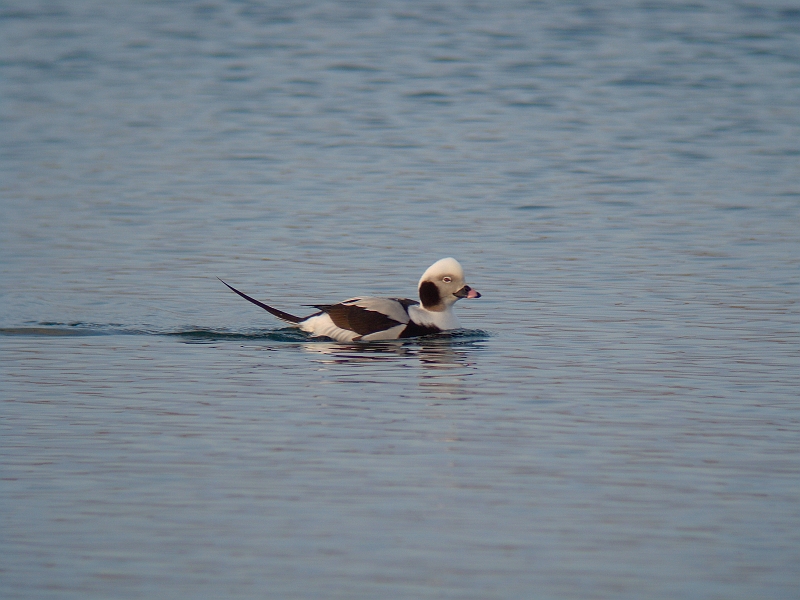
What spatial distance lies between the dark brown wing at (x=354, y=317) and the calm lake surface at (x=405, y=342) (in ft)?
0.71

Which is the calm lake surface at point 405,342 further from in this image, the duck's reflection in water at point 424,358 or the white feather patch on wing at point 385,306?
the white feather patch on wing at point 385,306

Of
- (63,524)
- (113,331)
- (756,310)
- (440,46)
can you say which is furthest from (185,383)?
(440,46)

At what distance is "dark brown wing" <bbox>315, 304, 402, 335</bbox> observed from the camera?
11633 mm

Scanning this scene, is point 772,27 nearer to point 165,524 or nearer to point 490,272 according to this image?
point 490,272

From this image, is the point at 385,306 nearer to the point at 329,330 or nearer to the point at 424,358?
the point at 329,330

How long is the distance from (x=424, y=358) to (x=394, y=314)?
98 cm

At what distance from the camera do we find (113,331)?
11.7 m

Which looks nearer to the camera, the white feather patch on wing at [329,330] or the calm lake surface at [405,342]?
the calm lake surface at [405,342]

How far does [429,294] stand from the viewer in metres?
12.1

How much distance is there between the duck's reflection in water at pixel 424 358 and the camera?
9.71 m

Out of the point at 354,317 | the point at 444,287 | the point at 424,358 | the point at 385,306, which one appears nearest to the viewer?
the point at 424,358

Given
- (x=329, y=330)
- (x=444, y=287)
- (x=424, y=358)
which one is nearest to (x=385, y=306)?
(x=329, y=330)

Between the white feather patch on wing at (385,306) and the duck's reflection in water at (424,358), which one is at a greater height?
the white feather patch on wing at (385,306)

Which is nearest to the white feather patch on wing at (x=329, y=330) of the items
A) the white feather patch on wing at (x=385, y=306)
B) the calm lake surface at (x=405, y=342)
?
the calm lake surface at (x=405, y=342)
